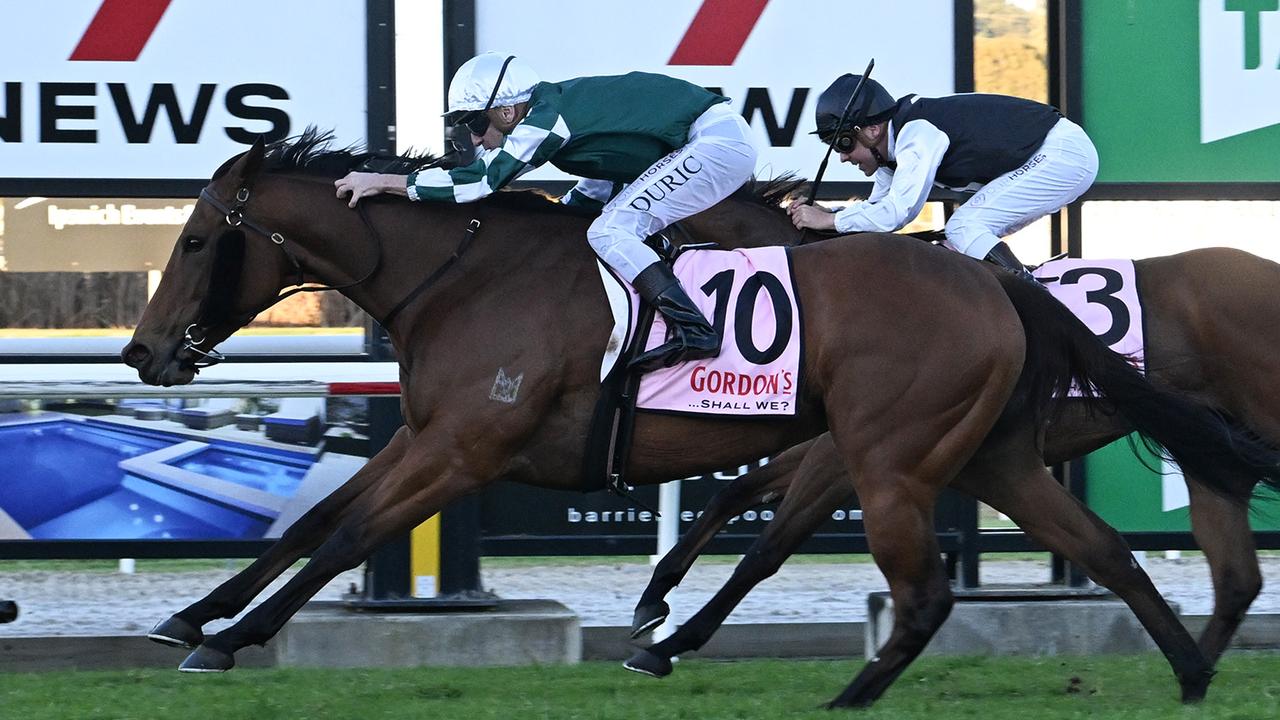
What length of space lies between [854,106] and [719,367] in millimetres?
1187

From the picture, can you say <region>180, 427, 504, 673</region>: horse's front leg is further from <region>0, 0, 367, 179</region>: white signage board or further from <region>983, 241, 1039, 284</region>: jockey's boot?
<region>0, 0, 367, 179</region>: white signage board

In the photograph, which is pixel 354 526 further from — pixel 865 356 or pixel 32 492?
pixel 32 492

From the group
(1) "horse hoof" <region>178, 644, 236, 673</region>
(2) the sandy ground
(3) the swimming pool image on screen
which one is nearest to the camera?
(1) "horse hoof" <region>178, 644, 236, 673</region>

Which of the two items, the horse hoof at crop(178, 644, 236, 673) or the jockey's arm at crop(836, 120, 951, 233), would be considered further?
the jockey's arm at crop(836, 120, 951, 233)

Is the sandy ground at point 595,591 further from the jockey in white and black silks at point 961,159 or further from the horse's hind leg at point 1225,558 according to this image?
the jockey in white and black silks at point 961,159

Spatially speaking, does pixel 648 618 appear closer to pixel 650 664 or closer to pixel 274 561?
pixel 650 664

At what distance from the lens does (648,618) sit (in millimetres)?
5691

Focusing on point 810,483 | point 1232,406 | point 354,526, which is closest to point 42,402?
point 354,526

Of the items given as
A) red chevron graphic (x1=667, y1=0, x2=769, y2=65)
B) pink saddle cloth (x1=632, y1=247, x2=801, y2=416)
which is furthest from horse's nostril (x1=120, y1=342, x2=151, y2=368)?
red chevron graphic (x1=667, y1=0, x2=769, y2=65)

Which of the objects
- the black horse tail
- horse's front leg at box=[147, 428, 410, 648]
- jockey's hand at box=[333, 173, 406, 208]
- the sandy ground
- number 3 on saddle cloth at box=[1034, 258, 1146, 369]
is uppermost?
jockey's hand at box=[333, 173, 406, 208]

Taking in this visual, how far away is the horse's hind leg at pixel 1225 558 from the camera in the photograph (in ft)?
18.8

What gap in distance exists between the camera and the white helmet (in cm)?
519

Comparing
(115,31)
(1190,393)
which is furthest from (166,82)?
(1190,393)

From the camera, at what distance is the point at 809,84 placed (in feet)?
22.8
